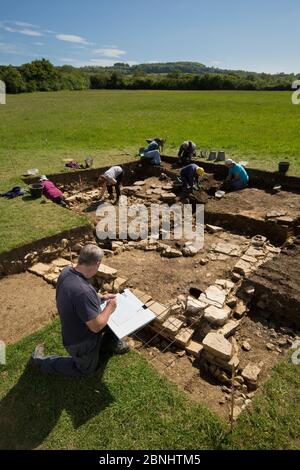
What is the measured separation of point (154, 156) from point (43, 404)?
1120cm

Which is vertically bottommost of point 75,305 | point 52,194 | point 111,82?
point 52,194

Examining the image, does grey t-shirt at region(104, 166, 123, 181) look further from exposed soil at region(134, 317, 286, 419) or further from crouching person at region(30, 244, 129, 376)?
crouching person at region(30, 244, 129, 376)

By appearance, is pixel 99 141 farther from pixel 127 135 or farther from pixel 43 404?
pixel 43 404

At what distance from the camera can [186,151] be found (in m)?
13.3

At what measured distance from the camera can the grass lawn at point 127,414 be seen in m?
3.63

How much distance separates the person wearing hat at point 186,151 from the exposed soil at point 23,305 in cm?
839

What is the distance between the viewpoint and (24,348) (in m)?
4.85

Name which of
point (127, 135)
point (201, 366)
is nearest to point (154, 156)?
point (127, 135)

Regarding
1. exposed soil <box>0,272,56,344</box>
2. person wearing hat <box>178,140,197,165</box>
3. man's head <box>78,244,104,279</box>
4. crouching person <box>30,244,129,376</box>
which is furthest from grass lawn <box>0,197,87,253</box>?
person wearing hat <box>178,140,197,165</box>

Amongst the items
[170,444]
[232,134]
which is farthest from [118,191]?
[232,134]

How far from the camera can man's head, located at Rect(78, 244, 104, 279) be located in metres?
3.69

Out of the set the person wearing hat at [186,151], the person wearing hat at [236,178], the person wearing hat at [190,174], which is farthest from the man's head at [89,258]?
the person wearing hat at [186,151]

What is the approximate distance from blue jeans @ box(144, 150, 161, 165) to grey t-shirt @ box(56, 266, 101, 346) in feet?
34.8

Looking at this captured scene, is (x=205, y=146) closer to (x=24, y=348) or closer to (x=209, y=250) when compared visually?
(x=209, y=250)
